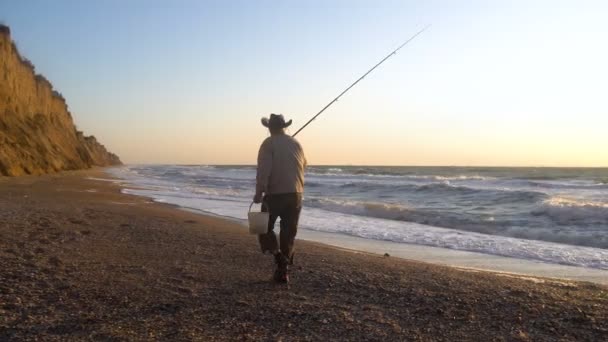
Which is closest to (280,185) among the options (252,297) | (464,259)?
(252,297)

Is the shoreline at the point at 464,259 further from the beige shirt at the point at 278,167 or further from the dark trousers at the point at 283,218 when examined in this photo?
the beige shirt at the point at 278,167

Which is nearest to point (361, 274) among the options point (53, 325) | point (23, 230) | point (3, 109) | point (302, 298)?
point (302, 298)

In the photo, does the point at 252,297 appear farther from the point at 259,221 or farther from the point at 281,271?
the point at 259,221

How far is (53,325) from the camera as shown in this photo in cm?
383

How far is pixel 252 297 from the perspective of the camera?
488cm

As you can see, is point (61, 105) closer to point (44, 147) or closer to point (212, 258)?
point (44, 147)

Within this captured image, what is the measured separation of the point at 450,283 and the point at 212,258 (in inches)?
111

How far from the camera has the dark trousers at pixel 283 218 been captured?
18.1 ft

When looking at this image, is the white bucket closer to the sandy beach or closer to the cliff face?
the sandy beach

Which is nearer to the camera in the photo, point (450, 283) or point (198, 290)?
point (198, 290)

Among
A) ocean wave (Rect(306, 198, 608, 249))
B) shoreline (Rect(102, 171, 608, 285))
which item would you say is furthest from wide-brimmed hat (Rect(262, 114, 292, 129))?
ocean wave (Rect(306, 198, 608, 249))

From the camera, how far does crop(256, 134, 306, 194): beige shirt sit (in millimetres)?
5430

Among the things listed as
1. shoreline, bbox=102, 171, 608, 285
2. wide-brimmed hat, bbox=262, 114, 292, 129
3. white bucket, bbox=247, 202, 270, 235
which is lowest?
shoreline, bbox=102, 171, 608, 285

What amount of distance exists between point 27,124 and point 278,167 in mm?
30269
